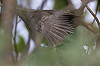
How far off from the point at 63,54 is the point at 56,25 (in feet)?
1.36

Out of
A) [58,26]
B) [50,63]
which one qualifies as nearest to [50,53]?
[50,63]

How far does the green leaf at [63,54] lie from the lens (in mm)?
513

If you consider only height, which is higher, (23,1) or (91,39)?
(23,1)

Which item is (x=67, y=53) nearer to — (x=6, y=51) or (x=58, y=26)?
(x=6, y=51)

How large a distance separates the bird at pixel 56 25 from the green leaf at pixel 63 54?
0.33m

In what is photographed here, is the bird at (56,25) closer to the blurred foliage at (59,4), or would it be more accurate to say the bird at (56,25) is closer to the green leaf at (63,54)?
the blurred foliage at (59,4)

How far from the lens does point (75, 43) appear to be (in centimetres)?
56

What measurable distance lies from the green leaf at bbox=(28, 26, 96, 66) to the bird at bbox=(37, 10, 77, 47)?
1.07ft

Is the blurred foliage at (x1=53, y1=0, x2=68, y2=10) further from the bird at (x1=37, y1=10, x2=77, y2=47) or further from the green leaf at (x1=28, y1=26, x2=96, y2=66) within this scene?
the green leaf at (x1=28, y1=26, x2=96, y2=66)

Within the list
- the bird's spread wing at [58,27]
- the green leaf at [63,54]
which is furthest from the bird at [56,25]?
the green leaf at [63,54]

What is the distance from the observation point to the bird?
90cm

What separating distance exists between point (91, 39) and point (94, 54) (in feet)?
0.32

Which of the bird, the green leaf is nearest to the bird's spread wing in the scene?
the bird

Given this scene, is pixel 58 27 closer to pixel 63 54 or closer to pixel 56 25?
pixel 56 25
